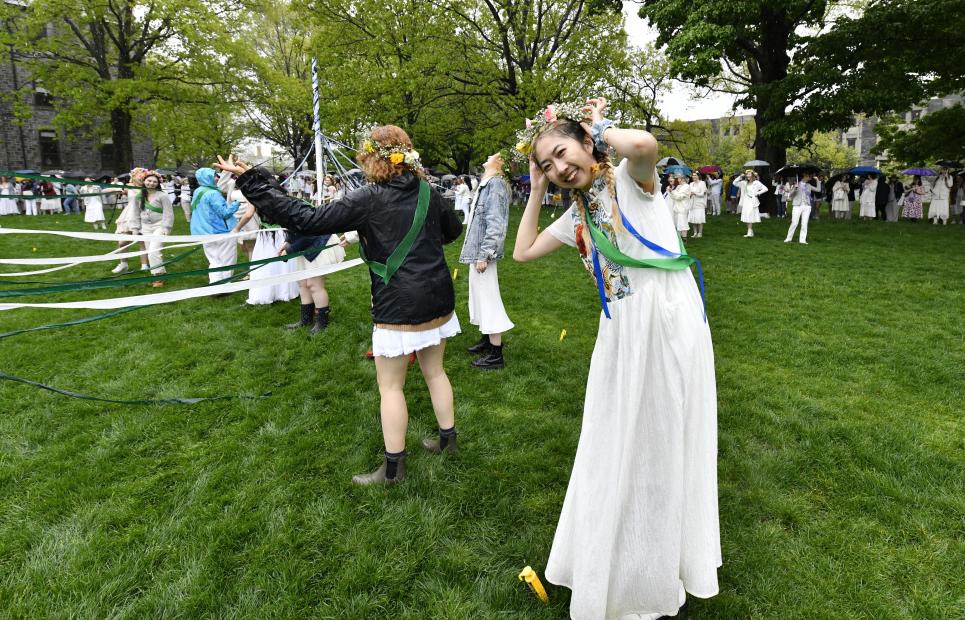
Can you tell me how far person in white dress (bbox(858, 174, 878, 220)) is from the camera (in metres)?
22.2

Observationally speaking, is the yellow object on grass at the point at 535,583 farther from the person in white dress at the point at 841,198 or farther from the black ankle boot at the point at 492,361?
the person in white dress at the point at 841,198

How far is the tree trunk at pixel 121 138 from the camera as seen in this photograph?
25.9 meters

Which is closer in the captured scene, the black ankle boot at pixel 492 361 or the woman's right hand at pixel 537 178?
the woman's right hand at pixel 537 178

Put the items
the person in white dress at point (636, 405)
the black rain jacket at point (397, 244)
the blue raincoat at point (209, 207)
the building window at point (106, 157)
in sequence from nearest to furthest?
1. the person in white dress at point (636, 405)
2. the black rain jacket at point (397, 244)
3. the blue raincoat at point (209, 207)
4. the building window at point (106, 157)

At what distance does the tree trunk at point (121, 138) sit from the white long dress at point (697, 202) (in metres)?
25.7

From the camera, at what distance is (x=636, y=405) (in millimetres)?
2139

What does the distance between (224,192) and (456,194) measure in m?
17.4

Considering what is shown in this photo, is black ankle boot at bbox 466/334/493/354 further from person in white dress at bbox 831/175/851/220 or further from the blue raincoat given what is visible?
person in white dress at bbox 831/175/851/220

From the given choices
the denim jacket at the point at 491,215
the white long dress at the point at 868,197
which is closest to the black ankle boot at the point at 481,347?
the denim jacket at the point at 491,215

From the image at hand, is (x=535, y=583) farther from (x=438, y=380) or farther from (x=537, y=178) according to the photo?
(x=537, y=178)

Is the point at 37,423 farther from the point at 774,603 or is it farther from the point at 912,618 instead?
the point at 912,618

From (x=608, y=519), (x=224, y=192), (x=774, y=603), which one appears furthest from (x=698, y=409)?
(x=224, y=192)

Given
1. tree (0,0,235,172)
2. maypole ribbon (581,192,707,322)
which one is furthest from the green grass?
tree (0,0,235,172)

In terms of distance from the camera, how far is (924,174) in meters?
22.6
